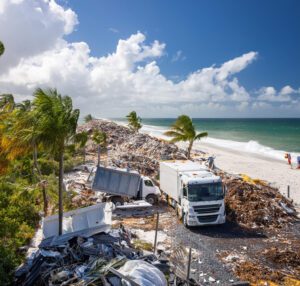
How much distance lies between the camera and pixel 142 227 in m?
17.4

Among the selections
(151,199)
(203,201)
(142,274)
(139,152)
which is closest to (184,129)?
(151,199)

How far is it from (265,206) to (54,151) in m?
13.4

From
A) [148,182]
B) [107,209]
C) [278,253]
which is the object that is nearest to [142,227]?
[107,209]

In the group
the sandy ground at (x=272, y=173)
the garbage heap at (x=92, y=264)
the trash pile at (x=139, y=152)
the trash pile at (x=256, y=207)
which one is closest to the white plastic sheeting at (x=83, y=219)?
the garbage heap at (x=92, y=264)

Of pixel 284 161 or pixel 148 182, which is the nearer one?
pixel 148 182

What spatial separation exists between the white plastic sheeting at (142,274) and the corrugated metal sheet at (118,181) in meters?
11.4

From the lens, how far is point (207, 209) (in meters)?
17.3

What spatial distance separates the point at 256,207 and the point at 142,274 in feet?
40.5

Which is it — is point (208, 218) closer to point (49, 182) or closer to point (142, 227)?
point (142, 227)

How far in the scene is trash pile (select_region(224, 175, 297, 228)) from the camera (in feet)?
60.3

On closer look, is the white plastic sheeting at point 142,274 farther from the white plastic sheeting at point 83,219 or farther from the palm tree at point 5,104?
the palm tree at point 5,104

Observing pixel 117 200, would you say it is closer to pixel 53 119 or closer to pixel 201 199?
pixel 201 199

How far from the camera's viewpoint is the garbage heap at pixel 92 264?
903cm

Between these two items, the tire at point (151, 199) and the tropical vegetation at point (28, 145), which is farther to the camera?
the tire at point (151, 199)
